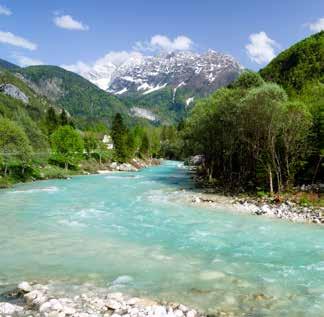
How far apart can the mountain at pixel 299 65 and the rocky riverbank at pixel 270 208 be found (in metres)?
Answer: 70.6

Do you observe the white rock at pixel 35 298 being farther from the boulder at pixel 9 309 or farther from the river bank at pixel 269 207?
the river bank at pixel 269 207

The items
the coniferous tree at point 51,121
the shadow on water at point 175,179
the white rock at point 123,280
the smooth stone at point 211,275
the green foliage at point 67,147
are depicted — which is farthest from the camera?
the coniferous tree at point 51,121

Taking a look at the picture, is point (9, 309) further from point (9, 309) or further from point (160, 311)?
point (160, 311)

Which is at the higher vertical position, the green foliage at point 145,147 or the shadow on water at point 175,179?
the green foliage at point 145,147

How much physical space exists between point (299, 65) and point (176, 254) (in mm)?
110556

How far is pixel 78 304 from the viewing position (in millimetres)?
15211

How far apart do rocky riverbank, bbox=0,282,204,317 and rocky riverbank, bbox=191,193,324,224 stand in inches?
855

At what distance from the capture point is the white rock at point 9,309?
1415 cm

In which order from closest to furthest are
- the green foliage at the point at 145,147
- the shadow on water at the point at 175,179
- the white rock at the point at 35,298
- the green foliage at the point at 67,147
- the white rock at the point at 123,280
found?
the white rock at the point at 35,298, the white rock at the point at 123,280, the shadow on water at the point at 175,179, the green foliage at the point at 67,147, the green foliage at the point at 145,147

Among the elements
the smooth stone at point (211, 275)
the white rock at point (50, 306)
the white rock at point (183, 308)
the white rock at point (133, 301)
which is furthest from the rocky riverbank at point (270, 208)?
the white rock at point (50, 306)

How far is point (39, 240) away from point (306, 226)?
1990cm

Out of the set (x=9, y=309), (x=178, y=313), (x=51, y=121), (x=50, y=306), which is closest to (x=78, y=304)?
(x=50, y=306)

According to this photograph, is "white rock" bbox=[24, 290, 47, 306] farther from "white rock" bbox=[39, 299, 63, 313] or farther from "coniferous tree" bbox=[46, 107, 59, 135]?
"coniferous tree" bbox=[46, 107, 59, 135]

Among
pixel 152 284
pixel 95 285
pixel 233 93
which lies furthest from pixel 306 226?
pixel 233 93
